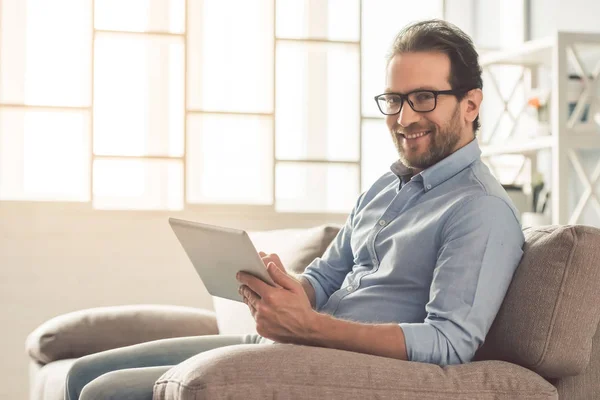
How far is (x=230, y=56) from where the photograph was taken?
13.1 ft

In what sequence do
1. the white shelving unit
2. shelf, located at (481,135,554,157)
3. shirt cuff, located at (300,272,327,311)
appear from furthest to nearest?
shelf, located at (481,135,554,157), the white shelving unit, shirt cuff, located at (300,272,327,311)

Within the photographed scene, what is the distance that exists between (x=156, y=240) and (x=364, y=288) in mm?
2118

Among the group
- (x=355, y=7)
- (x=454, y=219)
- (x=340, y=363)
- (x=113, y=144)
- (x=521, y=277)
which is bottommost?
(x=340, y=363)

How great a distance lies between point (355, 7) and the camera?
412cm

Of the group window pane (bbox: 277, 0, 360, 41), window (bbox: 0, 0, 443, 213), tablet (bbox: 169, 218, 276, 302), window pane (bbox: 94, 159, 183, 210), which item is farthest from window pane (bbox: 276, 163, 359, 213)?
tablet (bbox: 169, 218, 276, 302)

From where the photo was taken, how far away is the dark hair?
1.82 m

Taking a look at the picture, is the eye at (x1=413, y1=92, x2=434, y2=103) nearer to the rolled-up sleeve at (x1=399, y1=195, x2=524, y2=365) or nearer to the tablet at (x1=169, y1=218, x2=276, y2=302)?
the rolled-up sleeve at (x1=399, y1=195, x2=524, y2=365)

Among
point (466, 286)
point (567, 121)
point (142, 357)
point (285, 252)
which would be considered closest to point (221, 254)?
point (466, 286)

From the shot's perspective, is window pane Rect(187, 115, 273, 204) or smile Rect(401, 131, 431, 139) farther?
window pane Rect(187, 115, 273, 204)

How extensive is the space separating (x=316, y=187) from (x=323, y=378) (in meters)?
2.66

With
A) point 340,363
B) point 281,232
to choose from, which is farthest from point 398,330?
point 281,232

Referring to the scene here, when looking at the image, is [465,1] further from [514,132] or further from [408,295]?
[408,295]

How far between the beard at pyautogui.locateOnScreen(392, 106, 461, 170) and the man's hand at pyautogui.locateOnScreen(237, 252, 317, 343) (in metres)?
0.42

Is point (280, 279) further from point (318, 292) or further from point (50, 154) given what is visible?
point (50, 154)
